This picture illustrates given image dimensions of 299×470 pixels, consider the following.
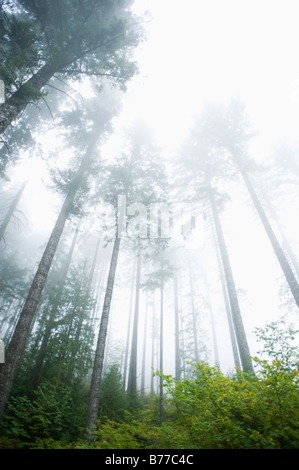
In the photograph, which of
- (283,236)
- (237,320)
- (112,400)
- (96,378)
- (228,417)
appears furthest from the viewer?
(283,236)

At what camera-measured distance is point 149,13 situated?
877 cm

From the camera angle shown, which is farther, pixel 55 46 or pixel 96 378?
pixel 55 46

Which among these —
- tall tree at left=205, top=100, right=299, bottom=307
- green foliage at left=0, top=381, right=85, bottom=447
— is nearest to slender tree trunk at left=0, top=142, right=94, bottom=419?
green foliage at left=0, top=381, right=85, bottom=447

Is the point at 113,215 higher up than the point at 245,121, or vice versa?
the point at 245,121

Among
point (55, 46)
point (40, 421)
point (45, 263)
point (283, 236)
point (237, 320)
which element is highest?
point (283, 236)

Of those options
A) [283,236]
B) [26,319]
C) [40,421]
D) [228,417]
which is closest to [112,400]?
[40,421]

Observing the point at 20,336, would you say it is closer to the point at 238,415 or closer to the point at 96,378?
the point at 96,378

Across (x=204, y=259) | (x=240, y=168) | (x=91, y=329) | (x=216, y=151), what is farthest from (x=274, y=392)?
(x=204, y=259)

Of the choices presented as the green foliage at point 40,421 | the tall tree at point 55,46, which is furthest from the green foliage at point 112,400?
the tall tree at point 55,46

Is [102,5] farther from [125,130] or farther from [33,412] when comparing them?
[33,412]

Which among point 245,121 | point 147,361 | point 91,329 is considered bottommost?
point 91,329

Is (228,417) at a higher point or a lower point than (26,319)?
lower

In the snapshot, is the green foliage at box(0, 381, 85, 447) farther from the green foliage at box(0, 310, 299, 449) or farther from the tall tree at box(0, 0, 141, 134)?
the tall tree at box(0, 0, 141, 134)

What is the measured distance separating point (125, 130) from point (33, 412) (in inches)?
647
